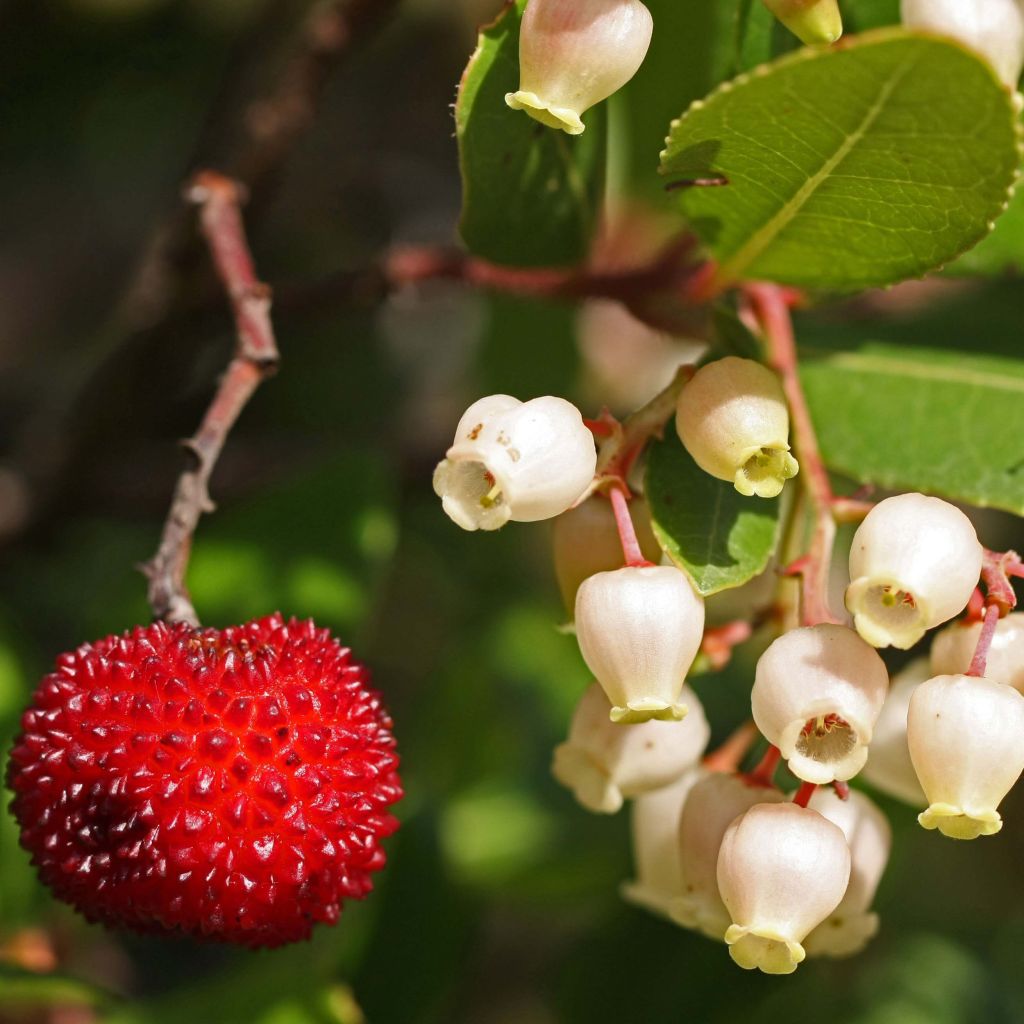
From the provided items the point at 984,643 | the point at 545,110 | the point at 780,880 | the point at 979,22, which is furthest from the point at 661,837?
the point at 979,22

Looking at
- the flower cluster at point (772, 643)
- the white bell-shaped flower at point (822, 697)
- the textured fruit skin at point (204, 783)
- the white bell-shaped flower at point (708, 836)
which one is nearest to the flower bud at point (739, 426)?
the flower cluster at point (772, 643)

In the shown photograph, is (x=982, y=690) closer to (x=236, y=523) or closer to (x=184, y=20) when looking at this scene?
(x=236, y=523)

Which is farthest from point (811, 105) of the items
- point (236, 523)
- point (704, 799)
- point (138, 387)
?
point (138, 387)

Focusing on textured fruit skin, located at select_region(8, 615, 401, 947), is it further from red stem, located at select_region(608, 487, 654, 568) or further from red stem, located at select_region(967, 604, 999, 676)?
red stem, located at select_region(967, 604, 999, 676)

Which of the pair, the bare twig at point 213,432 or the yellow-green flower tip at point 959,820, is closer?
the yellow-green flower tip at point 959,820

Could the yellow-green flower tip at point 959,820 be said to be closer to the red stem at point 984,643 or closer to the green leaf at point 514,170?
the red stem at point 984,643

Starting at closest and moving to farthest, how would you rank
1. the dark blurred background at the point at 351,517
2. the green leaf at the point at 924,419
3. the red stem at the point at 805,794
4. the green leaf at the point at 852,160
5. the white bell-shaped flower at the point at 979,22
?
the green leaf at the point at 852,160 < the red stem at the point at 805,794 < the white bell-shaped flower at the point at 979,22 < the green leaf at the point at 924,419 < the dark blurred background at the point at 351,517

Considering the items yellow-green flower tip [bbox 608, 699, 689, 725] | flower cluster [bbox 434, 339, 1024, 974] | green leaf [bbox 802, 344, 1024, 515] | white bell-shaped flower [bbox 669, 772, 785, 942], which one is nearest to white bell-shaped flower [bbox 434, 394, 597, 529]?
flower cluster [bbox 434, 339, 1024, 974]
